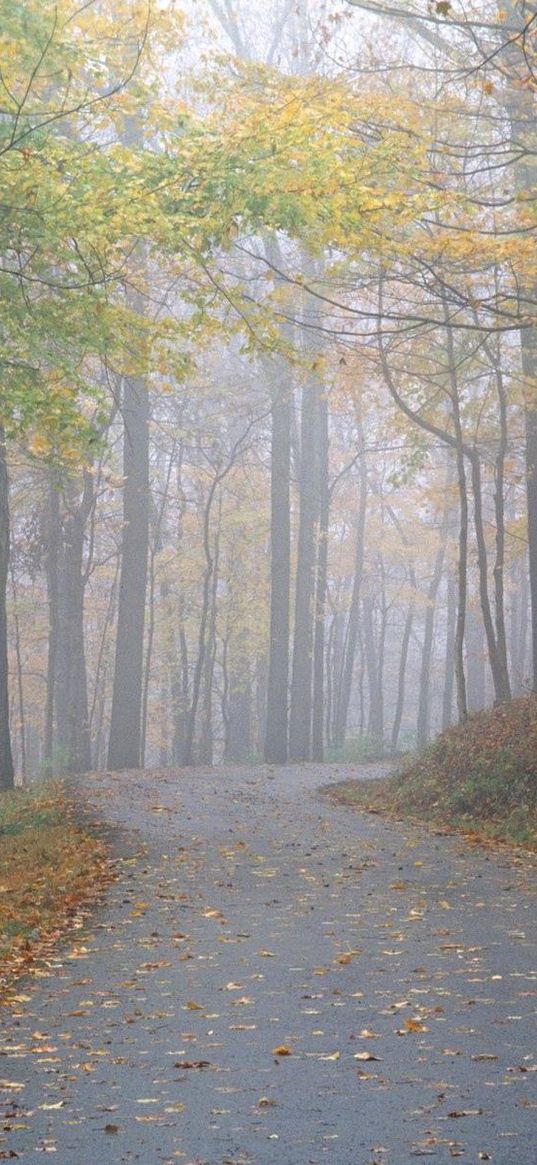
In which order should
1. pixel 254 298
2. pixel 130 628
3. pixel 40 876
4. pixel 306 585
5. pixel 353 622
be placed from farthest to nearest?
pixel 353 622
pixel 306 585
pixel 130 628
pixel 254 298
pixel 40 876

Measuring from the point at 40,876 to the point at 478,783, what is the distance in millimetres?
7046

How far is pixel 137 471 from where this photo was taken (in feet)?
83.4

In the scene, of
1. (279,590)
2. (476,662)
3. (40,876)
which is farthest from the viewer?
(476,662)

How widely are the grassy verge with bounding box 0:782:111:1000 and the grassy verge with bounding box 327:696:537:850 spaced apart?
4492mm

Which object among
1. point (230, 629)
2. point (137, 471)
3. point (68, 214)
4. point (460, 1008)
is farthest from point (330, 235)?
point (230, 629)

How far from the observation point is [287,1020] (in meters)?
6.23

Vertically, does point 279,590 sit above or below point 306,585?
below

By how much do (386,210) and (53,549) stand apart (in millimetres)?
15393

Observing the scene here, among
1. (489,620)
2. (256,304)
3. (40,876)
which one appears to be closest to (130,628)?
(489,620)

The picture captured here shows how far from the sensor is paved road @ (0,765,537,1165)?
14.8 ft

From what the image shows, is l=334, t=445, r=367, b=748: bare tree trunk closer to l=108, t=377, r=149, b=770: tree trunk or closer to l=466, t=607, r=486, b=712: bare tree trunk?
l=466, t=607, r=486, b=712: bare tree trunk

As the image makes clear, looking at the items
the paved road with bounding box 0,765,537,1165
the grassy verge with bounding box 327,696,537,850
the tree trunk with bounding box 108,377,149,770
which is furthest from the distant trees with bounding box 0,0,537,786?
the paved road with bounding box 0,765,537,1165

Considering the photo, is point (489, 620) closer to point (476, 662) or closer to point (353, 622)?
point (353, 622)

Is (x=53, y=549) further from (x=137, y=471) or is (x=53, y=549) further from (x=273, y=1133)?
(x=273, y=1133)
